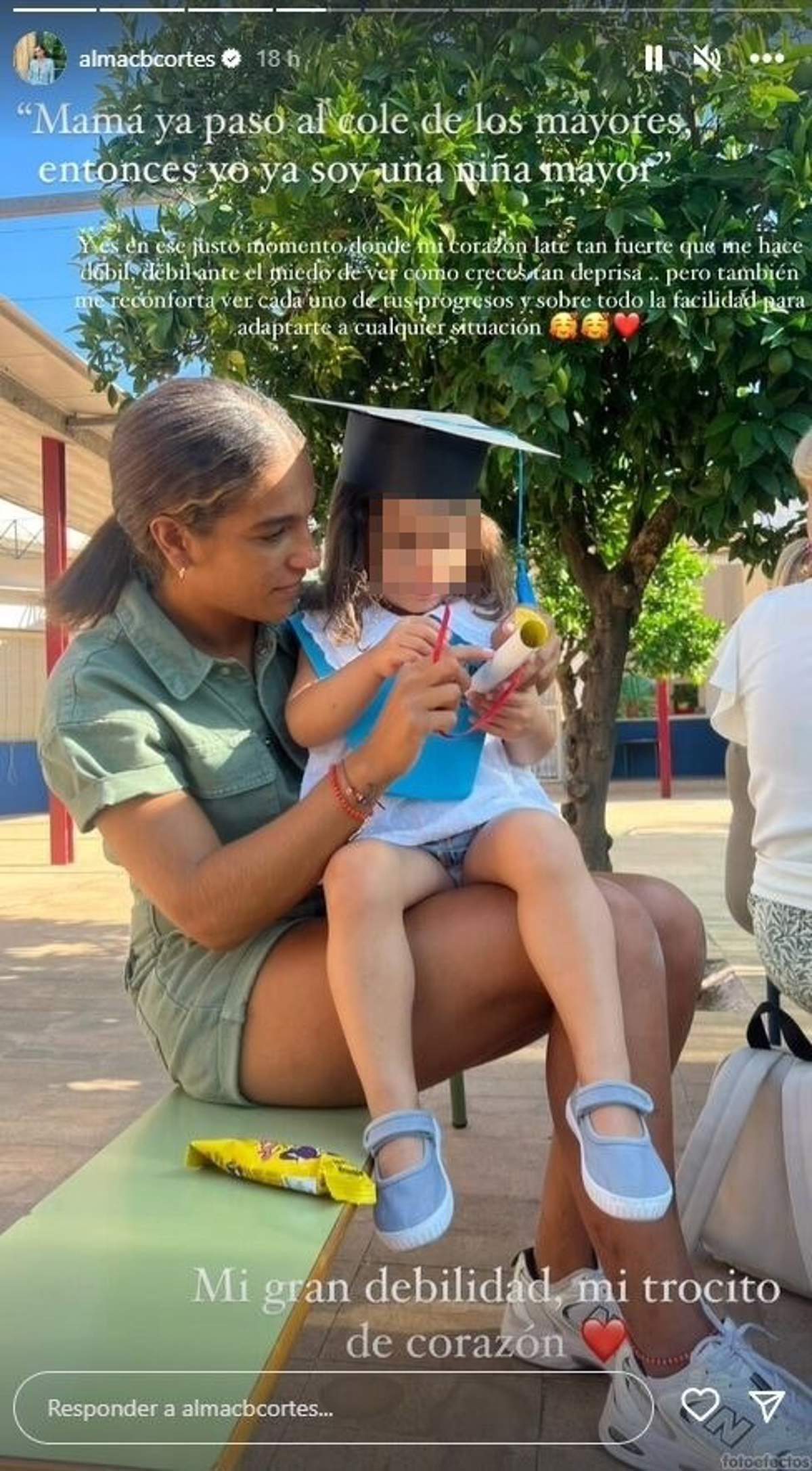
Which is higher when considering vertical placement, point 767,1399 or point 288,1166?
point 288,1166

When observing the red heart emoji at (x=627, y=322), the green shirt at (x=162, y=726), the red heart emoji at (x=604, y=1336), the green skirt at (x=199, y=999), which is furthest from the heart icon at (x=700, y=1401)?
the red heart emoji at (x=627, y=322)

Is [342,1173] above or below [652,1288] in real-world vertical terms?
above

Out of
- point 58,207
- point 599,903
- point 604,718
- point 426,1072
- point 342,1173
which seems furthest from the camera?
point 604,718

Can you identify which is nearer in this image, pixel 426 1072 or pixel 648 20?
pixel 426 1072

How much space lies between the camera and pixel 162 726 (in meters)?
1.42

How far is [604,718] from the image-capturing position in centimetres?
369

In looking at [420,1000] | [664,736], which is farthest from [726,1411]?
[664,736]

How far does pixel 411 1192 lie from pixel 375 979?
0.20m

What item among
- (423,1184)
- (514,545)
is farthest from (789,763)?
(423,1184)

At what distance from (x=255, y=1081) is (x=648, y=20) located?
1.48 metres

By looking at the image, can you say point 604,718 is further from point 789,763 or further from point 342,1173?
point 342,1173

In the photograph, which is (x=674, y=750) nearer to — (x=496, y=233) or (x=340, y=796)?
(x=496, y=233)

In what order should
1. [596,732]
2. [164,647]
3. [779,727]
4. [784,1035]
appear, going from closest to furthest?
[164,647]
[779,727]
[784,1035]
[596,732]

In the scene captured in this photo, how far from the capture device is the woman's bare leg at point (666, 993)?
1.52 metres
